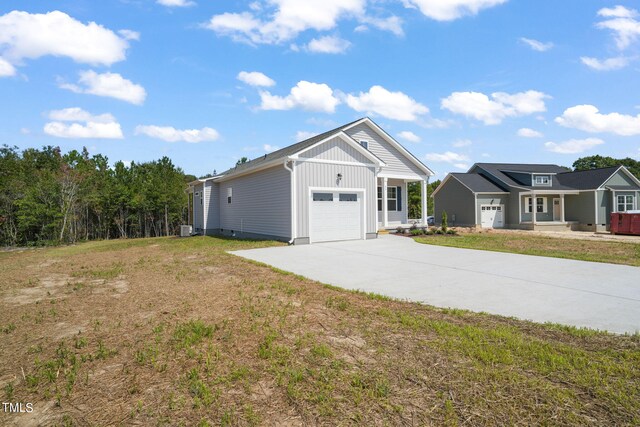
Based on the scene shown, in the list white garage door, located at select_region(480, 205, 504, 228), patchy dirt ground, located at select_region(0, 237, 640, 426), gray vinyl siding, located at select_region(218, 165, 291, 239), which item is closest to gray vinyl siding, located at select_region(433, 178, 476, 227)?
white garage door, located at select_region(480, 205, 504, 228)

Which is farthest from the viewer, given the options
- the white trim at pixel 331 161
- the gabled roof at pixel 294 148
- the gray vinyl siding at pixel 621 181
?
the gray vinyl siding at pixel 621 181

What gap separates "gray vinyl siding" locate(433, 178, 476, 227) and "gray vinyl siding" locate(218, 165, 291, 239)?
60.0 feet

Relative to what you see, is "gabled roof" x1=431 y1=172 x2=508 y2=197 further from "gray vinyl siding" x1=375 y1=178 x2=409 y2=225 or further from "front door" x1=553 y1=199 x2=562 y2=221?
"gray vinyl siding" x1=375 y1=178 x2=409 y2=225

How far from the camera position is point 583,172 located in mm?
30062

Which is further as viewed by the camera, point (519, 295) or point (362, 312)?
point (519, 295)

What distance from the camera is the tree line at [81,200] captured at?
2083cm

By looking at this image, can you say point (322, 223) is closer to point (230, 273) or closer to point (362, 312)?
point (230, 273)

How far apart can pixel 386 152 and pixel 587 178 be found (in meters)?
20.0

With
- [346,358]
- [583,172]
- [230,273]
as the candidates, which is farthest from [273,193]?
[583,172]

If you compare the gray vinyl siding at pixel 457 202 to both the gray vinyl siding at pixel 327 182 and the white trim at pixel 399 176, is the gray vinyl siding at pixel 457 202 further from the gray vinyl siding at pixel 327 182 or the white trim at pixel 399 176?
the gray vinyl siding at pixel 327 182

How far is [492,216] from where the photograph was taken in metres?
27.9

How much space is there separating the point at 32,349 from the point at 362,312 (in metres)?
3.99

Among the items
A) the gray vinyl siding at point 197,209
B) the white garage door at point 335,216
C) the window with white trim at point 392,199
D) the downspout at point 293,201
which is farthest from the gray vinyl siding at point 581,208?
the gray vinyl siding at point 197,209

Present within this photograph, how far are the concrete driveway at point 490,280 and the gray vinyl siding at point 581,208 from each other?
868 inches
